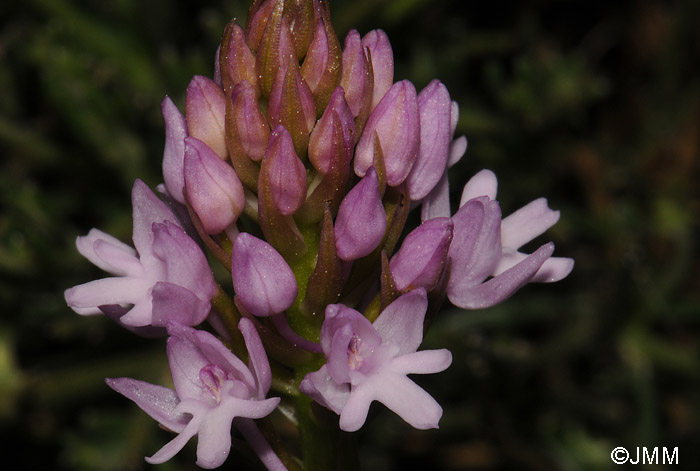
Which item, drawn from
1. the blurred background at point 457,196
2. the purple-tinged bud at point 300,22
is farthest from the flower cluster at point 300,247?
the blurred background at point 457,196

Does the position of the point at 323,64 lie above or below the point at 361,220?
above

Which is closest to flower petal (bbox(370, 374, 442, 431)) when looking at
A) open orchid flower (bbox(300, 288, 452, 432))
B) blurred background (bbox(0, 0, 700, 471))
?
open orchid flower (bbox(300, 288, 452, 432))

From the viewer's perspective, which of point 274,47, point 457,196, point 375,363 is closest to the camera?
point 375,363

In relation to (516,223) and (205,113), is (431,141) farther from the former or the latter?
(205,113)

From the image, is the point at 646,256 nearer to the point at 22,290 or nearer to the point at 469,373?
the point at 469,373

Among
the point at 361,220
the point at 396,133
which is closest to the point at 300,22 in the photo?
the point at 396,133

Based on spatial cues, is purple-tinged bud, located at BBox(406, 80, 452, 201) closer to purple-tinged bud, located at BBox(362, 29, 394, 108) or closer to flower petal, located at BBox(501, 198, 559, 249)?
purple-tinged bud, located at BBox(362, 29, 394, 108)

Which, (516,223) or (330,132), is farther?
(516,223)
